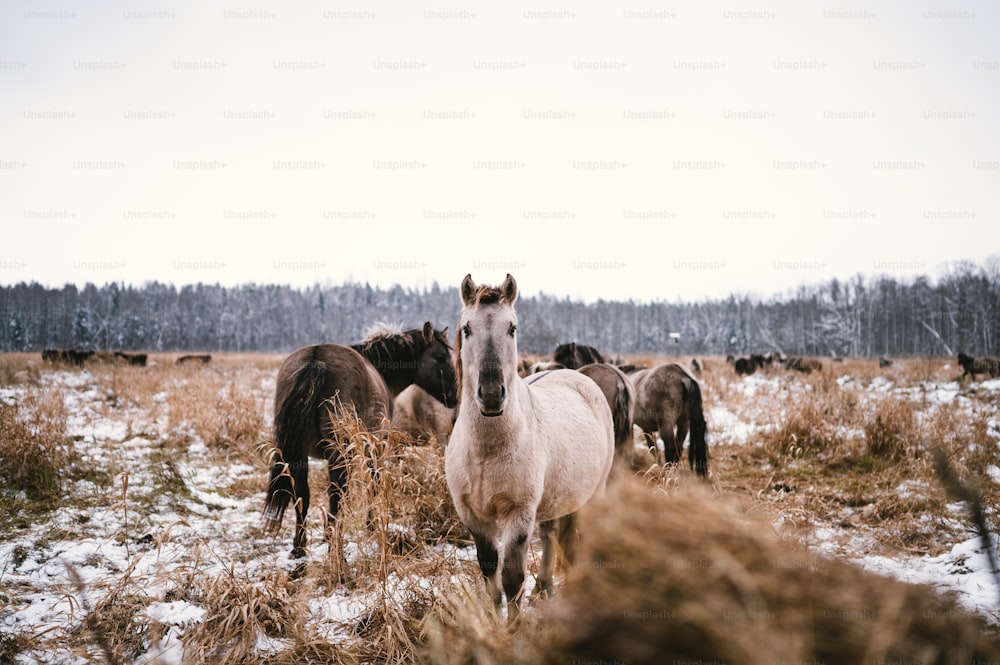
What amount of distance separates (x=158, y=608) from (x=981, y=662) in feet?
13.3

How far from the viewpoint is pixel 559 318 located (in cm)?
10944

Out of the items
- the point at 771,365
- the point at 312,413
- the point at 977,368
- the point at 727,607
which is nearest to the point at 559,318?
the point at 771,365

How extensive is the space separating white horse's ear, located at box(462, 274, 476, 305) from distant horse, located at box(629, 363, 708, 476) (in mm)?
5466

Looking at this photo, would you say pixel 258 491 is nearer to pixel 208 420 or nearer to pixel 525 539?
pixel 208 420

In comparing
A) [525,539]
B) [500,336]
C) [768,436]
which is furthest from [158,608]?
[768,436]

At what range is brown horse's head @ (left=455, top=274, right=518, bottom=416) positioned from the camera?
9.97 ft

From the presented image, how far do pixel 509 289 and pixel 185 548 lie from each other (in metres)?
3.81

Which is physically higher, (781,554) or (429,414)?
(781,554)

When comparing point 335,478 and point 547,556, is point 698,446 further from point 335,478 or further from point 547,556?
point 335,478

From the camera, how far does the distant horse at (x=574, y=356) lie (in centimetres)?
1009

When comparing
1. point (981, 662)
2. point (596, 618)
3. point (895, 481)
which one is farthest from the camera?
point (895, 481)

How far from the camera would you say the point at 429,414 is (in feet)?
29.1

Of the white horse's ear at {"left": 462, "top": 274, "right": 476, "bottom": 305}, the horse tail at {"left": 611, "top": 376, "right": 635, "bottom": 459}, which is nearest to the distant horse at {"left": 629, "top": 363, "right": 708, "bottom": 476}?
the horse tail at {"left": 611, "top": 376, "right": 635, "bottom": 459}

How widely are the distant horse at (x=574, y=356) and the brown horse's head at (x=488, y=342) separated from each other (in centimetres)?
648
